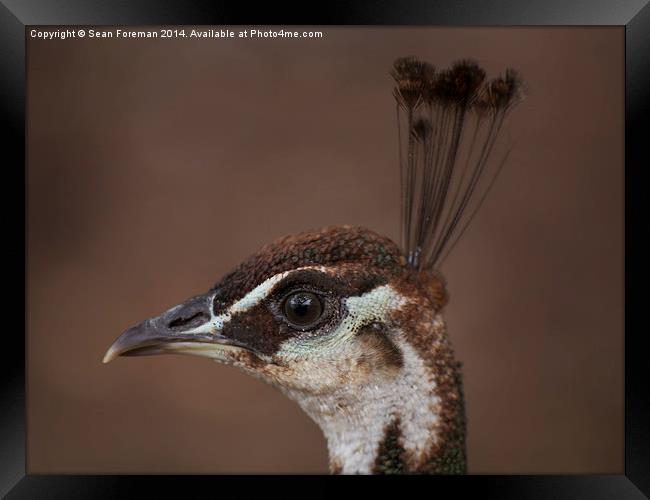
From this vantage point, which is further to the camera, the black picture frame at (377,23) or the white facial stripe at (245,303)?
the black picture frame at (377,23)

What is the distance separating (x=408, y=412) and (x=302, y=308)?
0.33 meters

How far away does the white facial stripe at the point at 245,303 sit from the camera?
1375 millimetres

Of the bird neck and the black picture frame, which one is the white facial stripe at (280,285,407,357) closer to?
the bird neck

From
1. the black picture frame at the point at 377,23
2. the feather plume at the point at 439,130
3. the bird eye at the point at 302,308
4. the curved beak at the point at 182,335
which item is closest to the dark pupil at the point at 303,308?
the bird eye at the point at 302,308

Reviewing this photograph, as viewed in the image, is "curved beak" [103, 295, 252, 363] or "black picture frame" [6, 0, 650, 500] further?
"black picture frame" [6, 0, 650, 500]

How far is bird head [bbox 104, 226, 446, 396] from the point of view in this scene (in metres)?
1.38

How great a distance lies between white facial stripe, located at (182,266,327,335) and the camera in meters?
1.38

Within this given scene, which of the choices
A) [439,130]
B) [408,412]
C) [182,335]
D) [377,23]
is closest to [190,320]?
[182,335]

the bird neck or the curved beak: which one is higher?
the curved beak

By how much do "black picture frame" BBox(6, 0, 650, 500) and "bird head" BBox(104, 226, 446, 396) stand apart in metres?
0.44

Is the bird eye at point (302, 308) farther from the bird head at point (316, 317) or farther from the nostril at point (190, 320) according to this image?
the nostril at point (190, 320)

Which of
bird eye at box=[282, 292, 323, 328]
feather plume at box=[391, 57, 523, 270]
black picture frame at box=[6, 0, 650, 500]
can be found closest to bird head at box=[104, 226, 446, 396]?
bird eye at box=[282, 292, 323, 328]

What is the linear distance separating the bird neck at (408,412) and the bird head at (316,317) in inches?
0.9

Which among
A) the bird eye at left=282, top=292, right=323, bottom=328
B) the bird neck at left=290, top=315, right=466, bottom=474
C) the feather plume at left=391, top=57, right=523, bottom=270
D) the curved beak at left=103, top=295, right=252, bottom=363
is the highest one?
the feather plume at left=391, top=57, right=523, bottom=270
